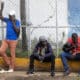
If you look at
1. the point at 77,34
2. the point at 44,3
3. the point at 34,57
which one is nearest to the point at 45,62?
the point at 34,57

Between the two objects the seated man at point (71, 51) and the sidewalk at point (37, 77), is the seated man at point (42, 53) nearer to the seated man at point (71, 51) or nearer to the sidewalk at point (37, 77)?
the sidewalk at point (37, 77)

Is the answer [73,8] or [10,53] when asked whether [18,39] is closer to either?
[10,53]

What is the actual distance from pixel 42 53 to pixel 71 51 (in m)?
0.77

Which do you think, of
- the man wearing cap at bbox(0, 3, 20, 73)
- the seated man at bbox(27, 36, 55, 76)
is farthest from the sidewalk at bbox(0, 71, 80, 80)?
the man wearing cap at bbox(0, 3, 20, 73)

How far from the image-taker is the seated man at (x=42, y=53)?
12.5 metres

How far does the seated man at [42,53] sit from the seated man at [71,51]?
320mm

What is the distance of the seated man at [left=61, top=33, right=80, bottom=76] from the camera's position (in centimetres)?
1250

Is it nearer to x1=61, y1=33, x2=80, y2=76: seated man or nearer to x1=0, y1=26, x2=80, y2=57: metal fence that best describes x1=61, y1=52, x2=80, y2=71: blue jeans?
x1=61, y1=33, x2=80, y2=76: seated man

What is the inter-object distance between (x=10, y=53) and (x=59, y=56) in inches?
53.2

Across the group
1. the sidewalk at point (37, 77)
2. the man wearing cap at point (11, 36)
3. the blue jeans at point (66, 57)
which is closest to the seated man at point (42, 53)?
the sidewalk at point (37, 77)

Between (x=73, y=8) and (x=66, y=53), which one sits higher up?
(x=73, y=8)

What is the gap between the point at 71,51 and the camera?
12633 millimetres

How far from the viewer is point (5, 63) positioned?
42.8ft

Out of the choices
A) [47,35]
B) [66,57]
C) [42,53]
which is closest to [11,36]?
[42,53]
